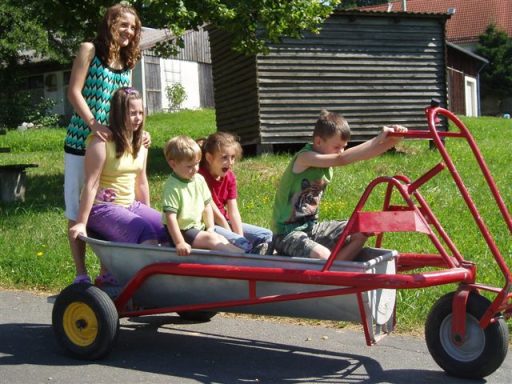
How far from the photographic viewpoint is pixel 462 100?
38.7 metres

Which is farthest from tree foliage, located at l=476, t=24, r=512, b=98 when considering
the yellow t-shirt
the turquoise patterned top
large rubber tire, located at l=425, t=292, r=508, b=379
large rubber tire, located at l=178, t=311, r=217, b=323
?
large rubber tire, located at l=425, t=292, r=508, b=379

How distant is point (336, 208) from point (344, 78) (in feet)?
24.9

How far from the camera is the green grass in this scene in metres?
6.68

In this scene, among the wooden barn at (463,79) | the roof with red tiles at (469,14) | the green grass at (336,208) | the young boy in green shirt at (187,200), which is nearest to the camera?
the young boy in green shirt at (187,200)

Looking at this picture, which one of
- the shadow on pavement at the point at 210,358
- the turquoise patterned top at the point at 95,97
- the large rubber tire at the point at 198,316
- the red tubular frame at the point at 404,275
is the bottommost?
the shadow on pavement at the point at 210,358

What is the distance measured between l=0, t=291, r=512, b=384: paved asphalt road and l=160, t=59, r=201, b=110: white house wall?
30.3 m

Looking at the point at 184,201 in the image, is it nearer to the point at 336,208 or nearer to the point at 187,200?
the point at 187,200

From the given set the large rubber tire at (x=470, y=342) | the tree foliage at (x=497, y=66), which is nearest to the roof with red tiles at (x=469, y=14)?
the tree foliage at (x=497, y=66)

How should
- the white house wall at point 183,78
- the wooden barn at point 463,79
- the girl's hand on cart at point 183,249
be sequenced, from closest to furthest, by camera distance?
the girl's hand on cart at point 183,249 → the white house wall at point 183,78 → the wooden barn at point 463,79

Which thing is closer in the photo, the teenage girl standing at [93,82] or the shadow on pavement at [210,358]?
the shadow on pavement at [210,358]

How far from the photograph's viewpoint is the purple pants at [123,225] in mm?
4793

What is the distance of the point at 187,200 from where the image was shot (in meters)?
4.79

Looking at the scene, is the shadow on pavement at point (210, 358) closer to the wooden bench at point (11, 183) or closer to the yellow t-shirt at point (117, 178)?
the yellow t-shirt at point (117, 178)

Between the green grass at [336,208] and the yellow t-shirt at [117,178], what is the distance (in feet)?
6.05
